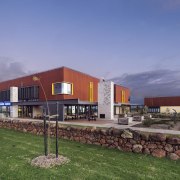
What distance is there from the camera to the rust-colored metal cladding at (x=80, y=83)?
30506mm

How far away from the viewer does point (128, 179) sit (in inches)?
276

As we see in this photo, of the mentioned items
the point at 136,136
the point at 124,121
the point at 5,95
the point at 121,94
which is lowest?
the point at 124,121

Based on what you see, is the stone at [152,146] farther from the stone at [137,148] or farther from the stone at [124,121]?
the stone at [124,121]

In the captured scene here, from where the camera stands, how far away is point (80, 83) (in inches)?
1320

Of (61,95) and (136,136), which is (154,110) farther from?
(136,136)

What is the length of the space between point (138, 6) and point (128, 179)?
14.0m

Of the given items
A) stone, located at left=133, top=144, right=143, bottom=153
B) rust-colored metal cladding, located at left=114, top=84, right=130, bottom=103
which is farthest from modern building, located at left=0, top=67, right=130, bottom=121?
stone, located at left=133, top=144, right=143, bottom=153

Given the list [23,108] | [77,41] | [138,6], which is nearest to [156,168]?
[138,6]

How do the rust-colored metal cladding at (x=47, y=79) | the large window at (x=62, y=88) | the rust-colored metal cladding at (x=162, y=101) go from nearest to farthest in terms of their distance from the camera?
the large window at (x=62, y=88) < the rust-colored metal cladding at (x=47, y=79) < the rust-colored metal cladding at (x=162, y=101)

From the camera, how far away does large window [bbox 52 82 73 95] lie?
2959 cm

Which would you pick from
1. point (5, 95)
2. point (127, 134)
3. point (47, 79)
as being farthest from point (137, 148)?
point (5, 95)

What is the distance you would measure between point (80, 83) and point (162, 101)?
35.6m

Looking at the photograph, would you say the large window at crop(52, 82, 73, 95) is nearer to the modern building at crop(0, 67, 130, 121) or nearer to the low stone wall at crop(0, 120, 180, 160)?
the modern building at crop(0, 67, 130, 121)

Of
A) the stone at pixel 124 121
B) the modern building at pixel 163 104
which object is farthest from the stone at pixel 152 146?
the modern building at pixel 163 104
